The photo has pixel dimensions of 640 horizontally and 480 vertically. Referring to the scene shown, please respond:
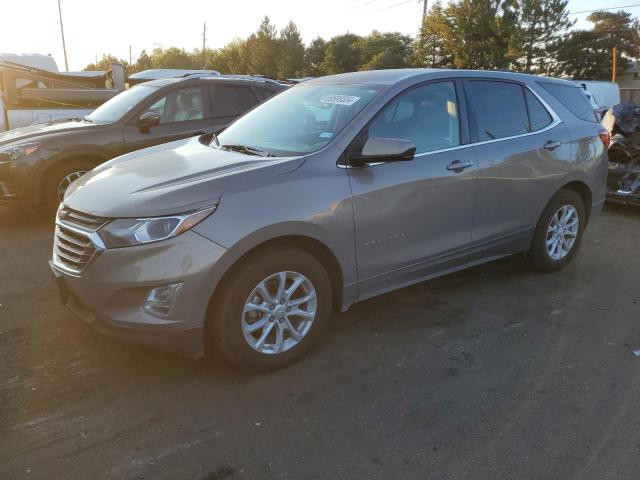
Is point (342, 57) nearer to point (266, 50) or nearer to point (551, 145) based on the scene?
point (266, 50)

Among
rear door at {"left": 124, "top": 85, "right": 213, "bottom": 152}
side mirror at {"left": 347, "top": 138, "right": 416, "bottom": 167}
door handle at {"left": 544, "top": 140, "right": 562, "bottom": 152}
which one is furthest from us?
rear door at {"left": 124, "top": 85, "right": 213, "bottom": 152}

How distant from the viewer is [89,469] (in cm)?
241

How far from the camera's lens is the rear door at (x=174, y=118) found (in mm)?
6675

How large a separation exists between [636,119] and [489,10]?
38461mm

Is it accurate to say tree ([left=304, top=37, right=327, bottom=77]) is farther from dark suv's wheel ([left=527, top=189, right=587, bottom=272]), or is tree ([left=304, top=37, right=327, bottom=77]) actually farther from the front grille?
the front grille

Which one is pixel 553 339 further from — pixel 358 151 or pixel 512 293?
pixel 358 151

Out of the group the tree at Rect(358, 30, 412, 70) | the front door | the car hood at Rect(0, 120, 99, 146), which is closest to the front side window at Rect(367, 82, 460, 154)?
the front door

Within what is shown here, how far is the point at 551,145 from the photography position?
14.6ft

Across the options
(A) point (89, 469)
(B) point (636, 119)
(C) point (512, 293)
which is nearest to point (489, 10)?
(B) point (636, 119)

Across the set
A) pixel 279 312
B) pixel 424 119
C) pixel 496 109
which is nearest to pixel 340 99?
pixel 424 119

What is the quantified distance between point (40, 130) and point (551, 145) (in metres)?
5.73

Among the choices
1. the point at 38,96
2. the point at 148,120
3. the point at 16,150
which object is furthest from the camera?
the point at 38,96

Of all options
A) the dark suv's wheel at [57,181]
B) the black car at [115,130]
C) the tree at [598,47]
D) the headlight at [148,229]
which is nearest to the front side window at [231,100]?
the black car at [115,130]

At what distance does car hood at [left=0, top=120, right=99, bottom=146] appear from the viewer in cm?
Result: 625
